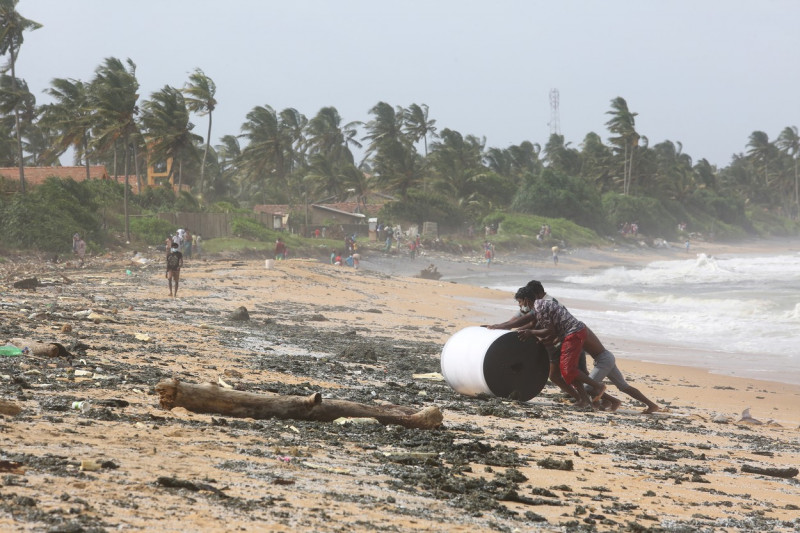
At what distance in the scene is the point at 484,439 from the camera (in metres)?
7.03

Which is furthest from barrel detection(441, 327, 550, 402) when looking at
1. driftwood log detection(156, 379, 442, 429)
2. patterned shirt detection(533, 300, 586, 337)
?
driftwood log detection(156, 379, 442, 429)

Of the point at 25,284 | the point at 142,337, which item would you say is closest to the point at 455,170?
the point at 25,284

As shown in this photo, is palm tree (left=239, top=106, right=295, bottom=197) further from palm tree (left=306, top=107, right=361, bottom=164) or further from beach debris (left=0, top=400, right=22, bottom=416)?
beach debris (left=0, top=400, right=22, bottom=416)

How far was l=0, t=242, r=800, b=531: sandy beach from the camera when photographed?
4270mm

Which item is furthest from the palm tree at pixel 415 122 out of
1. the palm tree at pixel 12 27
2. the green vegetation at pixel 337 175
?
the palm tree at pixel 12 27

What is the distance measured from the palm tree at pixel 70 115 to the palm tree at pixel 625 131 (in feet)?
191

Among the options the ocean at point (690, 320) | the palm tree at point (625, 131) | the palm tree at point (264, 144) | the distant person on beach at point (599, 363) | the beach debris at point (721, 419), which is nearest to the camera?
the distant person on beach at point (599, 363)

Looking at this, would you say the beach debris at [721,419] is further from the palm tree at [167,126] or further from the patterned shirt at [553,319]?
the palm tree at [167,126]

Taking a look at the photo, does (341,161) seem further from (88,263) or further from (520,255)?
(88,263)

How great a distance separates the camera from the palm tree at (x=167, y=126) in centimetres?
5069

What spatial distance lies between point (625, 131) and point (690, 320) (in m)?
75.2

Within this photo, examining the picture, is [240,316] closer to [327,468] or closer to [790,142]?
A: [327,468]

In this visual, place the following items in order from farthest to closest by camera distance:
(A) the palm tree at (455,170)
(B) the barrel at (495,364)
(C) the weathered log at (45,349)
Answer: (A) the palm tree at (455,170)
(B) the barrel at (495,364)
(C) the weathered log at (45,349)

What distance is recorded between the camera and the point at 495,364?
9281 mm
